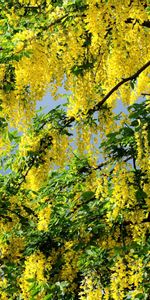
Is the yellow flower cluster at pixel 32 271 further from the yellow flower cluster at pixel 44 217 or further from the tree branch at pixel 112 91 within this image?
the tree branch at pixel 112 91

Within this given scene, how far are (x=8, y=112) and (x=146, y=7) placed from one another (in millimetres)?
2344

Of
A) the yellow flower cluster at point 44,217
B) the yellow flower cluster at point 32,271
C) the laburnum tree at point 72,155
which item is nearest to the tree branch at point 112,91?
the laburnum tree at point 72,155

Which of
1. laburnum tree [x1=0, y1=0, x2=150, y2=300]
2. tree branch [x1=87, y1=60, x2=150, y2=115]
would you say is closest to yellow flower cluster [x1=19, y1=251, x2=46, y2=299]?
laburnum tree [x1=0, y1=0, x2=150, y2=300]

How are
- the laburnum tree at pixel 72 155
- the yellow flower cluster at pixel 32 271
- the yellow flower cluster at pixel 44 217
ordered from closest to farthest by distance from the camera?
the laburnum tree at pixel 72 155, the yellow flower cluster at pixel 32 271, the yellow flower cluster at pixel 44 217

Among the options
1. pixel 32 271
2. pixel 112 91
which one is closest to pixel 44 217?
pixel 32 271

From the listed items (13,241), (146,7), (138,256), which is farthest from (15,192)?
(146,7)

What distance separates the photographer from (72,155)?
8195 millimetres

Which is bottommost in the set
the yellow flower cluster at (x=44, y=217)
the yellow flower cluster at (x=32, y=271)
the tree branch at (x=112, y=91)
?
the yellow flower cluster at (x=32, y=271)

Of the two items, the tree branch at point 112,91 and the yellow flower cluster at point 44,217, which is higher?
the tree branch at point 112,91

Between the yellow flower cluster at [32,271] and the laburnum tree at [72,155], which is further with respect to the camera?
the yellow flower cluster at [32,271]

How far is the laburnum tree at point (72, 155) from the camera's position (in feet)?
21.5

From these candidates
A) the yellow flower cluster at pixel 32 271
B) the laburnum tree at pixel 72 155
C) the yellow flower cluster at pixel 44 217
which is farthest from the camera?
the yellow flower cluster at pixel 44 217

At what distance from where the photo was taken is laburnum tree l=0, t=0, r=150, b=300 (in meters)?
6.54

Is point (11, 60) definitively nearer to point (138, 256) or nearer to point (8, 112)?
point (8, 112)
